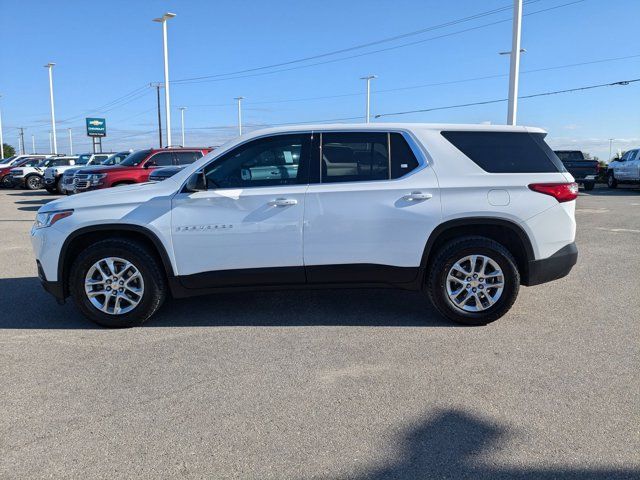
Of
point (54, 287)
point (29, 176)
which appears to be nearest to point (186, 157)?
point (54, 287)

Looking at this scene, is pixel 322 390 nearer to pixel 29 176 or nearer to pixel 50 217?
pixel 50 217

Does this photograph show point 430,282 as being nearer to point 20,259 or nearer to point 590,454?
point 590,454

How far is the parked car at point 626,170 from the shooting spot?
2334cm

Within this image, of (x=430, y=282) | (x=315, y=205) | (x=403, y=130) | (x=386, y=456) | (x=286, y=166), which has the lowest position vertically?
(x=386, y=456)

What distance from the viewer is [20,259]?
8.29 metres

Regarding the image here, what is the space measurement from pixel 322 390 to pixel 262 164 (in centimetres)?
223

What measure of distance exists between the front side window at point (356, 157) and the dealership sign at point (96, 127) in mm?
63346

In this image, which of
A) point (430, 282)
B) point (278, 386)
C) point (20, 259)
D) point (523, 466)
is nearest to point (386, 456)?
point (523, 466)

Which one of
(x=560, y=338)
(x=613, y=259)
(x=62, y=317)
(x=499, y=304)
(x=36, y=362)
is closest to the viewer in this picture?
(x=36, y=362)

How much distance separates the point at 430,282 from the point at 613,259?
177 inches

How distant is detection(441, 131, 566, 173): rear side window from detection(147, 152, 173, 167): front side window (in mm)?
11886

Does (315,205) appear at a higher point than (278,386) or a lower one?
higher

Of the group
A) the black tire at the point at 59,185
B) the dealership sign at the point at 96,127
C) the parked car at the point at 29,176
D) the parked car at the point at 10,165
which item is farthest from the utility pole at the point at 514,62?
the dealership sign at the point at 96,127

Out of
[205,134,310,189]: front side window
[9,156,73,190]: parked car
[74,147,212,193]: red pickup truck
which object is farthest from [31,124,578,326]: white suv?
[9,156,73,190]: parked car
